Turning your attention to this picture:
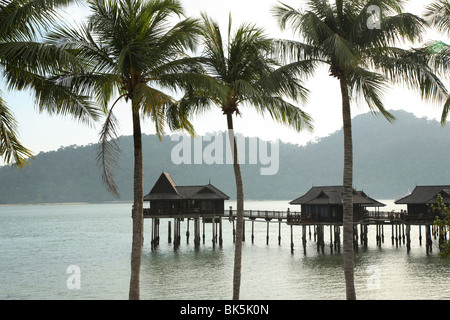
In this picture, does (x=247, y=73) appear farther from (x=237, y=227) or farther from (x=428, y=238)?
(x=428, y=238)

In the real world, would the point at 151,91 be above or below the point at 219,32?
below

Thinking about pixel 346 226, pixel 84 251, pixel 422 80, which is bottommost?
pixel 84 251

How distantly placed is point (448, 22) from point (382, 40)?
257 cm

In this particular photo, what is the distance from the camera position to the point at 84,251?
58562 mm

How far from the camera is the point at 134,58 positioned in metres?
12.3

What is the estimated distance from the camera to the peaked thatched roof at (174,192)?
50594 millimetres

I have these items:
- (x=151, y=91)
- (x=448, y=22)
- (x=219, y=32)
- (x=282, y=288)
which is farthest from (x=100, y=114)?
(x=282, y=288)

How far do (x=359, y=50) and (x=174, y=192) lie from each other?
3861 centimetres

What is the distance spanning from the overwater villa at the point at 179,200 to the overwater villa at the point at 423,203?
63.7ft

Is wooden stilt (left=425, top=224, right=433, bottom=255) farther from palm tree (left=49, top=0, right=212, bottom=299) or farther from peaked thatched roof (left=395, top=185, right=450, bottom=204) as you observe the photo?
palm tree (left=49, top=0, right=212, bottom=299)

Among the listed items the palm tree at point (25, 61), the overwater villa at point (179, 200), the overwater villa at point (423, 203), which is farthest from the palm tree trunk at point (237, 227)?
the overwater villa at point (179, 200)

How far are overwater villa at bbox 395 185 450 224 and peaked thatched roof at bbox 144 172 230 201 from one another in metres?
19.4

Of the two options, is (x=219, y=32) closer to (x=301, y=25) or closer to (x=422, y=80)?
(x=301, y=25)
